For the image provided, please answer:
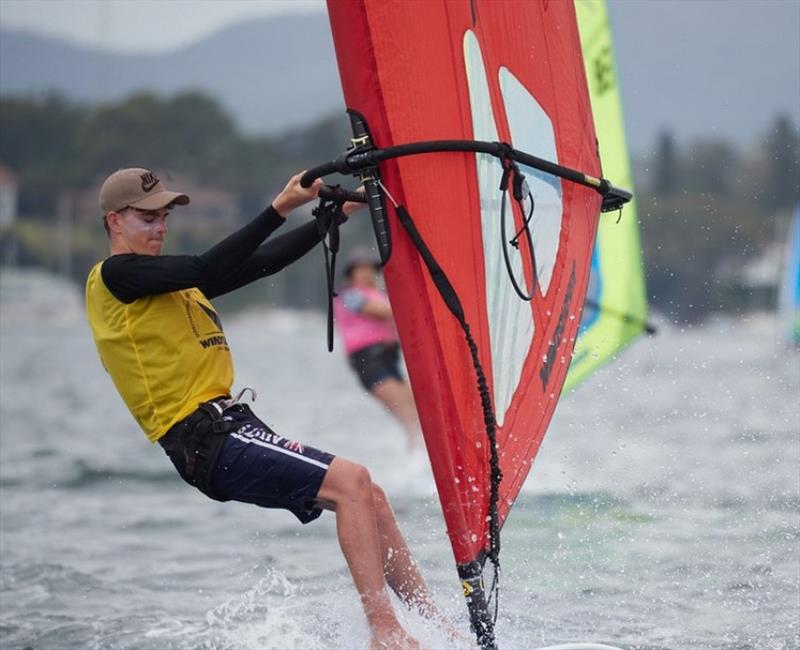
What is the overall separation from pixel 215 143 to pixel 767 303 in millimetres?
35980

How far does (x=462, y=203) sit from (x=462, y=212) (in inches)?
1.1

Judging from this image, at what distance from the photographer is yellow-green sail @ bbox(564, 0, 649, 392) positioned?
817 cm

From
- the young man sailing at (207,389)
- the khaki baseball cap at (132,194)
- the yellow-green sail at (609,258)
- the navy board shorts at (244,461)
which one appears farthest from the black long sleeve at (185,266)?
the yellow-green sail at (609,258)

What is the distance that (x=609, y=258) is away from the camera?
29.1 feet

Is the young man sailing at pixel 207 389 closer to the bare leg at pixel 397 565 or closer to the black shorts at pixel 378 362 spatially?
the bare leg at pixel 397 565

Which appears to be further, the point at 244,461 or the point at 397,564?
the point at 397,564

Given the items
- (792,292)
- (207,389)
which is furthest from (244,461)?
(792,292)

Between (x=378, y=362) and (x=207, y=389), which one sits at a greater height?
(x=207, y=389)

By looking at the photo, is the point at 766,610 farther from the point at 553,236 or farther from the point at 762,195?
the point at 762,195

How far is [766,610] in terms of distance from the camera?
16.9 feet

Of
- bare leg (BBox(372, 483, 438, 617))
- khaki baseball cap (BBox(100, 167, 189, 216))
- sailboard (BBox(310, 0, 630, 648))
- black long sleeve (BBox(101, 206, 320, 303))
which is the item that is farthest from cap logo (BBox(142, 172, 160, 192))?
bare leg (BBox(372, 483, 438, 617))

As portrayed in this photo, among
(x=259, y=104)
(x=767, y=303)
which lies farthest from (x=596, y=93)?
(x=259, y=104)

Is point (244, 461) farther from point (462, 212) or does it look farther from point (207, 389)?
point (462, 212)

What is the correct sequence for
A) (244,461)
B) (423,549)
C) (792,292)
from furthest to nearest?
(792,292) < (423,549) < (244,461)
